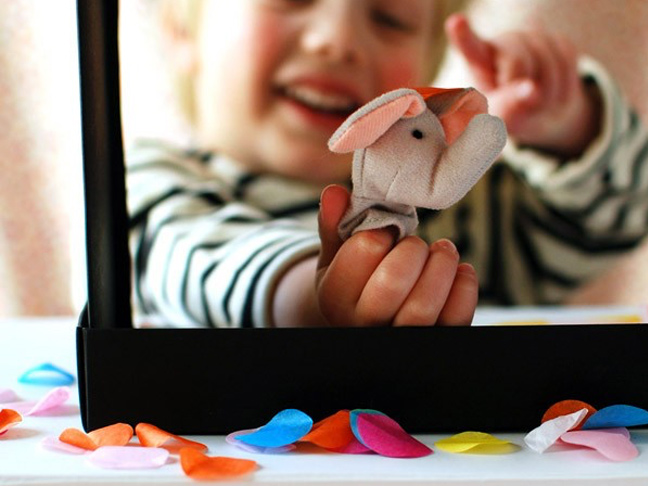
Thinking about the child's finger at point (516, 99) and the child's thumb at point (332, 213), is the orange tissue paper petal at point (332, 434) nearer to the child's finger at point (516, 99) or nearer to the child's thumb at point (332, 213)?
the child's thumb at point (332, 213)

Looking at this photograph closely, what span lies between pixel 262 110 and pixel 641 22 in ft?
1.73

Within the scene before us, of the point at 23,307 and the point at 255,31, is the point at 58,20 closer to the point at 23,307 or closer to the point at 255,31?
the point at 255,31

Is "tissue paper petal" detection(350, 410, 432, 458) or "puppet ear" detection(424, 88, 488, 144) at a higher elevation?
"puppet ear" detection(424, 88, 488, 144)

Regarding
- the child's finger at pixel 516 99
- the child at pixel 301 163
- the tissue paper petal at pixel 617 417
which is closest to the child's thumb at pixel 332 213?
the tissue paper petal at pixel 617 417

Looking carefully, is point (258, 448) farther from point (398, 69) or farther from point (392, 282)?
point (398, 69)

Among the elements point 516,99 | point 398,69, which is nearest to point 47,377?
point 516,99

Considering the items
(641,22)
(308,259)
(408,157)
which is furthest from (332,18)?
(408,157)

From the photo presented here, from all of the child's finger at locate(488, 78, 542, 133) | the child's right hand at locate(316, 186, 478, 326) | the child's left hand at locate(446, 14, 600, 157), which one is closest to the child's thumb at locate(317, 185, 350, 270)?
the child's right hand at locate(316, 186, 478, 326)

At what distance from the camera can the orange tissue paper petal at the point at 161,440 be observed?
0.25m

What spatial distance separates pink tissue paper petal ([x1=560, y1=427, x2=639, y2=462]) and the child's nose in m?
0.75

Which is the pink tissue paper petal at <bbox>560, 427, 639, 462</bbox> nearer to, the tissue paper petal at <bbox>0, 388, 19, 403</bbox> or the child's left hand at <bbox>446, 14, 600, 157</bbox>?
the tissue paper petal at <bbox>0, 388, 19, 403</bbox>

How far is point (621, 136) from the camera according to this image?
104 centimetres

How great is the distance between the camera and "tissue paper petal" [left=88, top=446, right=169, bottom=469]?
0.24 metres

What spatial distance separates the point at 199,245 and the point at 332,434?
0.47m
